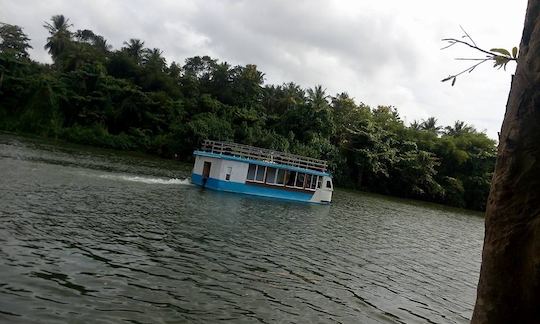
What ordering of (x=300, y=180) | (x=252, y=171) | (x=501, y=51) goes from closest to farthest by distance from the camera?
(x=501, y=51), (x=252, y=171), (x=300, y=180)

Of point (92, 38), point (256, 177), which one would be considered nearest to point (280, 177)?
point (256, 177)

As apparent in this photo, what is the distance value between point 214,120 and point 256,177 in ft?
101

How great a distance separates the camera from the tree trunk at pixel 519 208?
3029 mm

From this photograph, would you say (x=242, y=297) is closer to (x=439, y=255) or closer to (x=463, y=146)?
(x=439, y=255)

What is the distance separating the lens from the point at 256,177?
117 feet

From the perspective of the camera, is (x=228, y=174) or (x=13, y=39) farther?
(x=13, y=39)

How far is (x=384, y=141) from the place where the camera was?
71.5m

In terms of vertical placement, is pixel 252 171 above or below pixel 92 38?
below

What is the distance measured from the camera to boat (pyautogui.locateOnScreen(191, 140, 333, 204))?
34219 mm

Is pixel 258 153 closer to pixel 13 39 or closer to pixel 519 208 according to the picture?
pixel 519 208

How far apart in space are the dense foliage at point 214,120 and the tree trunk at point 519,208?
196 ft

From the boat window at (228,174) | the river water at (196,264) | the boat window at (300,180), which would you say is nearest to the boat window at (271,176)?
the boat window at (300,180)

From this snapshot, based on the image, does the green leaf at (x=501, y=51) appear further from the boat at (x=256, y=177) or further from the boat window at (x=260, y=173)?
the boat window at (x=260, y=173)

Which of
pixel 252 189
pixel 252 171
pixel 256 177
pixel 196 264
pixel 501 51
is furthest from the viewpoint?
pixel 256 177
